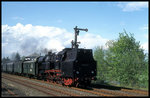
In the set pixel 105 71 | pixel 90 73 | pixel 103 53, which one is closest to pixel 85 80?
pixel 90 73

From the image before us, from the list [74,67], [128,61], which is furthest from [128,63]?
[74,67]

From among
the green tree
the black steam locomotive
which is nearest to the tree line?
the green tree

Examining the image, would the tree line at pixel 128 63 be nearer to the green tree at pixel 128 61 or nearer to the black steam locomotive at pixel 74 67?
the green tree at pixel 128 61

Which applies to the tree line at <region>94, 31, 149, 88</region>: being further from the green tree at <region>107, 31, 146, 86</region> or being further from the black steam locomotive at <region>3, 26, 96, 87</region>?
the black steam locomotive at <region>3, 26, 96, 87</region>

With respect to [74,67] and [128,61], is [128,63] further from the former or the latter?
[74,67]

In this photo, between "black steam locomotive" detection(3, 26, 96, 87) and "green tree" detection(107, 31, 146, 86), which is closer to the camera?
"black steam locomotive" detection(3, 26, 96, 87)

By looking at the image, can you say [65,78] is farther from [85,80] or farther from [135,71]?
[135,71]

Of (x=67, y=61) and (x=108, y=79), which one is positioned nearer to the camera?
(x=67, y=61)

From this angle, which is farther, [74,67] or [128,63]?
[128,63]

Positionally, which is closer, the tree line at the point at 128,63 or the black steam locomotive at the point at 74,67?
the black steam locomotive at the point at 74,67

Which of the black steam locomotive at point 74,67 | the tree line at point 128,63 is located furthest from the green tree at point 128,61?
the black steam locomotive at point 74,67

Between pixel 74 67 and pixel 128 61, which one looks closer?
pixel 74 67

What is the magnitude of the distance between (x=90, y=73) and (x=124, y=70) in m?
7.45

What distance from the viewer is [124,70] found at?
2372cm
